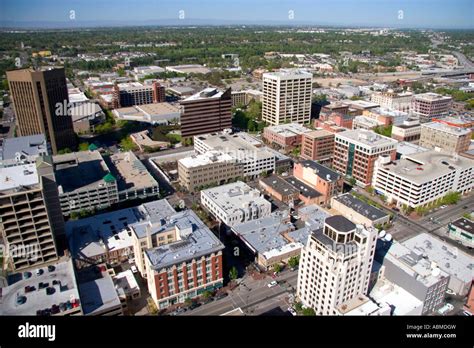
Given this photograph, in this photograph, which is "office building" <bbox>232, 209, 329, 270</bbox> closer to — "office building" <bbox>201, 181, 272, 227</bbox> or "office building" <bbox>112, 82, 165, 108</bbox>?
"office building" <bbox>201, 181, 272, 227</bbox>

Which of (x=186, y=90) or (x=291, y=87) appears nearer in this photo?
(x=291, y=87)

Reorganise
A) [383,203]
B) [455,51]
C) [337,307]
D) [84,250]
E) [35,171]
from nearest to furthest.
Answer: [337,307]
[35,171]
[84,250]
[383,203]
[455,51]

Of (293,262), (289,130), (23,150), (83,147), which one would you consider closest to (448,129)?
(289,130)

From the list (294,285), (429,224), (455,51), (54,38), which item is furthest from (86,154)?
(455,51)

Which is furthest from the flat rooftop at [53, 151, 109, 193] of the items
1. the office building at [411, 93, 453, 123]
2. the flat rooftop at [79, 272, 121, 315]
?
the office building at [411, 93, 453, 123]

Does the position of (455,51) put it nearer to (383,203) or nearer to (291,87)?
(291,87)

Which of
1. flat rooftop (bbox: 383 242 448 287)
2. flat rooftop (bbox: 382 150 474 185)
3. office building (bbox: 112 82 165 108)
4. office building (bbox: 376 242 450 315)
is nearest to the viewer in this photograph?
→ office building (bbox: 376 242 450 315)
